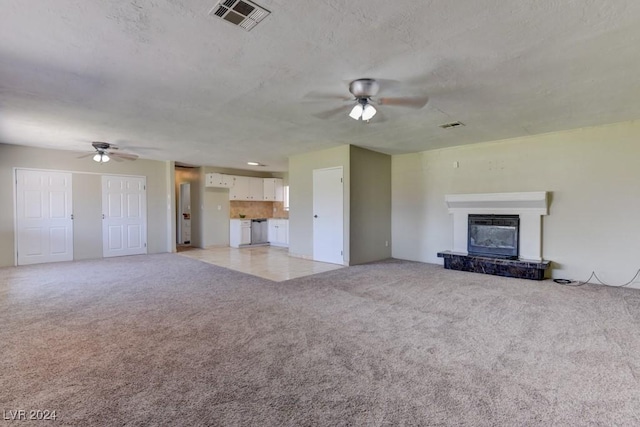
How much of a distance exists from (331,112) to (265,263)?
367 centimetres

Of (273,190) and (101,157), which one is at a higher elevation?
(101,157)

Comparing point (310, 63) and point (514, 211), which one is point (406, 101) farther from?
point (514, 211)

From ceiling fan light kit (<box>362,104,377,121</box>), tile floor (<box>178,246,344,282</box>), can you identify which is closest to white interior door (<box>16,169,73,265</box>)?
tile floor (<box>178,246,344,282</box>)

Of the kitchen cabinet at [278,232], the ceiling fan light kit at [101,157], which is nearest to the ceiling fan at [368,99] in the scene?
the ceiling fan light kit at [101,157]

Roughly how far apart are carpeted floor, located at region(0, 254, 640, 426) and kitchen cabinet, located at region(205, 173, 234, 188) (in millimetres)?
4927

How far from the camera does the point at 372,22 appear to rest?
2.14 meters

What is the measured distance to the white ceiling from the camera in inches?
80.2

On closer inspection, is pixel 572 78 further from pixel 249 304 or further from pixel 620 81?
pixel 249 304

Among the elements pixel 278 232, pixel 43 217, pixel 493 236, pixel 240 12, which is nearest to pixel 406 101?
pixel 240 12

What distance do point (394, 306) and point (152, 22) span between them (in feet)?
11.6

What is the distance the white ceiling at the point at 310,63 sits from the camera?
204 cm

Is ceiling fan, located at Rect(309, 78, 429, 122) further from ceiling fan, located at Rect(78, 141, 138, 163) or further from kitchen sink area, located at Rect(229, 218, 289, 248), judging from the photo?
kitchen sink area, located at Rect(229, 218, 289, 248)

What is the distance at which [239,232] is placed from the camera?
30.2 ft

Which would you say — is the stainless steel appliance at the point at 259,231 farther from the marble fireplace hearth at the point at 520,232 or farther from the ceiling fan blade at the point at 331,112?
the ceiling fan blade at the point at 331,112
